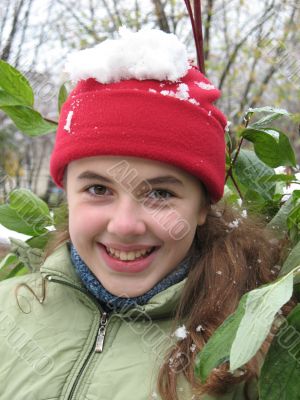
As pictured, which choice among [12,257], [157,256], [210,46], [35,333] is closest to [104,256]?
[157,256]

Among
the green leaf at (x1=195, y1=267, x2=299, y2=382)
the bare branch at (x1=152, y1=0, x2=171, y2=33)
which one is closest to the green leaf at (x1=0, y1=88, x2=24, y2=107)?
the green leaf at (x1=195, y1=267, x2=299, y2=382)

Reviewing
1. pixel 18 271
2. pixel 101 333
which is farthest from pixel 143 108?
pixel 18 271

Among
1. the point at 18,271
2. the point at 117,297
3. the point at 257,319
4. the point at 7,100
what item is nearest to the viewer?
the point at 257,319

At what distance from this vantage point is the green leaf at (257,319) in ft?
2.03

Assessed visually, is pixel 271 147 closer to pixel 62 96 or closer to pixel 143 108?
pixel 143 108

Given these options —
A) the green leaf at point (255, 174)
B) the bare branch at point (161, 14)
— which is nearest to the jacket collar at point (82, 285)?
the green leaf at point (255, 174)

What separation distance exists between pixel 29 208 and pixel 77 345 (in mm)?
391

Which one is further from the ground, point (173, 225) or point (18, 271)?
point (173, 225)

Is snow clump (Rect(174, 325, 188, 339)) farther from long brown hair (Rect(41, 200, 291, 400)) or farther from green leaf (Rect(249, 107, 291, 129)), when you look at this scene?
green leaf (Rect(249, 107, 291, 129))

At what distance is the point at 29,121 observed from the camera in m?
1.28

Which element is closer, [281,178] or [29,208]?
[281,178]

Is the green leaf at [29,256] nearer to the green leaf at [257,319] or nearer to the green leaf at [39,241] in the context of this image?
the green leaf at [39,241]

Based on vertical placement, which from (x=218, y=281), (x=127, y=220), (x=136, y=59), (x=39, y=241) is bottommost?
(x=39, y=241)

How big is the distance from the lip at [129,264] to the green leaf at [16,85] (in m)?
0.39
